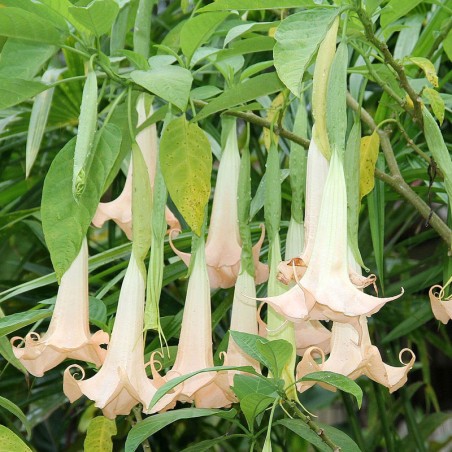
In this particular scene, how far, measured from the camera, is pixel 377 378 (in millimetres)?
749

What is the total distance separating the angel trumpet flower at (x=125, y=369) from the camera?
739mm

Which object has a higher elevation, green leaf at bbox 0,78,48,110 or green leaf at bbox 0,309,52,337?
green leaf at bbox 0,78,48,110

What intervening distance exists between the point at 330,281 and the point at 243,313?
0.21 m

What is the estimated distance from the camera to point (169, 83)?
72cm

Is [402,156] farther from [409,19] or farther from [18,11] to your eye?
[18,11]

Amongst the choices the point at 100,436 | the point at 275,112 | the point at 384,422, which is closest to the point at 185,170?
the point at 275,112

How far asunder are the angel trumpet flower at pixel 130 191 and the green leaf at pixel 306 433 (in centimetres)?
24

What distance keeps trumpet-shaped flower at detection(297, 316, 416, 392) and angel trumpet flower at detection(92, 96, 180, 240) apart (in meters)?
0.24

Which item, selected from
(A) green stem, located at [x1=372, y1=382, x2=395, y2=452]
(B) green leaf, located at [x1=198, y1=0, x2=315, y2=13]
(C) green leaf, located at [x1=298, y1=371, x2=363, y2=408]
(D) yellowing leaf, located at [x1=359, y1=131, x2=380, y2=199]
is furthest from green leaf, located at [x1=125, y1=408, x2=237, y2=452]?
(A) green stem, located at [x1=372, y1=382, x2=395, y2=452]

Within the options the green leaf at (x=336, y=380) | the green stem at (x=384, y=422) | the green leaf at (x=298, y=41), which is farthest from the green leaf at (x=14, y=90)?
the green stem at (x=384, y=422)

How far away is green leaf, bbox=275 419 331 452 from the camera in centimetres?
79

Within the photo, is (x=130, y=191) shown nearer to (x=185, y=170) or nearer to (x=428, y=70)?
(x=185, y=170)

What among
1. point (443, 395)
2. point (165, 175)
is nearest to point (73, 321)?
point (165, 175)

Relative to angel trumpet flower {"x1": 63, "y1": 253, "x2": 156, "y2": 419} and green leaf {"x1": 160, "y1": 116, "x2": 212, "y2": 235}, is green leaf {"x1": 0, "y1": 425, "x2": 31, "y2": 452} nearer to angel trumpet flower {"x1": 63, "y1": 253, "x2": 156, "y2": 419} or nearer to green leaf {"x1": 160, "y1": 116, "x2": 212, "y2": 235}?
angel trumpet flower {"x1": 63, "y1": 253, "x2": 156, "y2": 419}
